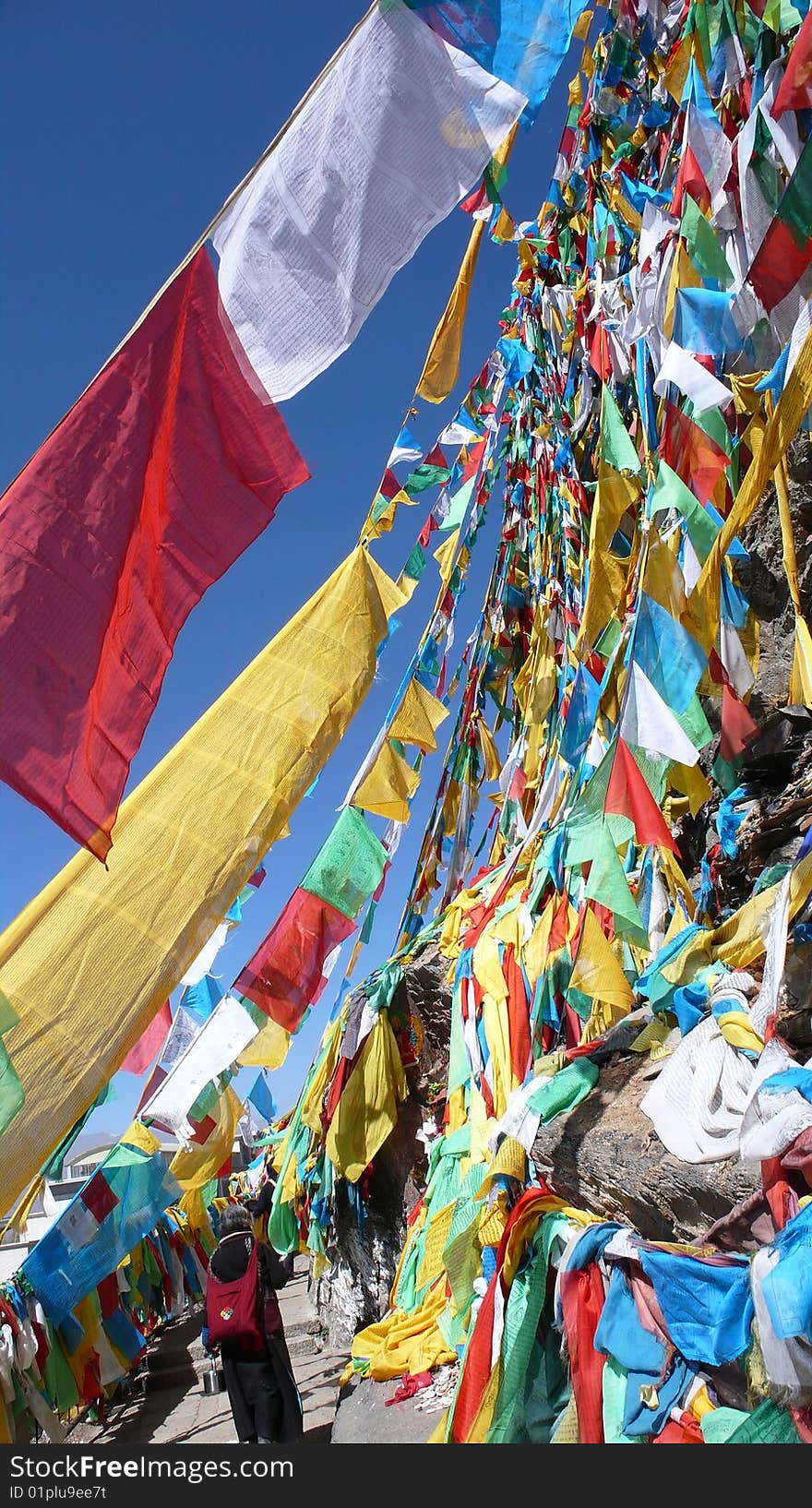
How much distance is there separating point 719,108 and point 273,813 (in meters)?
3.24

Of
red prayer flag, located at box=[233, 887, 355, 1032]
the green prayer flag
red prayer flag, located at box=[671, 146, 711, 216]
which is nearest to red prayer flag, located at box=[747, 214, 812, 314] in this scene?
red prayer flag, located at box=[671, 146, 711, 216]

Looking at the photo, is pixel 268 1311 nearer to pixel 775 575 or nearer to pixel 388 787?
pixel 388 787

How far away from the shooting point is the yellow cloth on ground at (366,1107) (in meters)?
6.60

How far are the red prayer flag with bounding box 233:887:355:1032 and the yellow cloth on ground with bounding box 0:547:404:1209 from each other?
146 cm

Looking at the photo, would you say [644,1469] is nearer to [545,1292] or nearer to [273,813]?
[545,1292]

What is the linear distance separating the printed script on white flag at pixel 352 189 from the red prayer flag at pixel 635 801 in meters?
1.56

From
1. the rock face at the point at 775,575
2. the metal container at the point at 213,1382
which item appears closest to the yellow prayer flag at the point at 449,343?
the rock face at the point at 775,575

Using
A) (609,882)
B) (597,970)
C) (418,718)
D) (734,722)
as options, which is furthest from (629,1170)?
(418,718)

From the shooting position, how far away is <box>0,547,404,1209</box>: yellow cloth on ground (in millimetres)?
2936

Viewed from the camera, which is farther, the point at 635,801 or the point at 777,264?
the point at 635,801

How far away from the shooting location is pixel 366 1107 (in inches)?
267

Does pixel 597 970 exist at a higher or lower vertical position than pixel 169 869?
lower

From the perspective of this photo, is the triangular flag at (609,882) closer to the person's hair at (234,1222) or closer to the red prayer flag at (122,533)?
the red prayer flag at (122,533)

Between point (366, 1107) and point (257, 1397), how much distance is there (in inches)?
95.0
